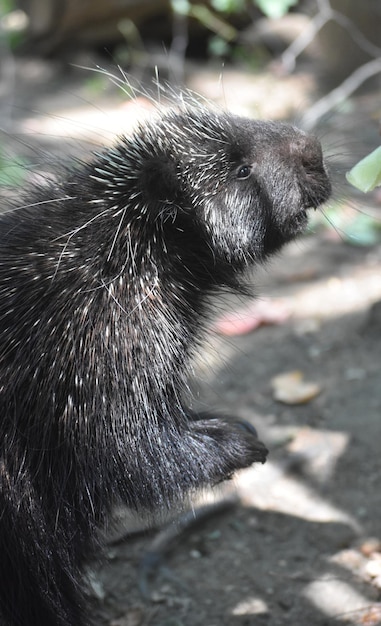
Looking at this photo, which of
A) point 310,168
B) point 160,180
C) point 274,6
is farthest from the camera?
point 274,6

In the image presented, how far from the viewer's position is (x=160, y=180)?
2.42 metres

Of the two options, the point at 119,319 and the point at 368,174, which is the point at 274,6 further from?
the point at 119,319

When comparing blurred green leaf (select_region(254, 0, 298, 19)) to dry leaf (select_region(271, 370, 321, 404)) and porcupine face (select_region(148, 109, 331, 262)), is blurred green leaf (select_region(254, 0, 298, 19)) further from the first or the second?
porcupine face (select_region(148, 109, 331, 262))

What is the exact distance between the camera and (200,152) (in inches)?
97.1

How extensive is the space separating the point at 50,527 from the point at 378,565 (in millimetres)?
1334

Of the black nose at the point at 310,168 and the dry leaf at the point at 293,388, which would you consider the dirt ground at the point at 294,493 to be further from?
the black nose at the point at 310,168

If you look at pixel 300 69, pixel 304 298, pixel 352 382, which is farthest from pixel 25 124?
pixel 352 382

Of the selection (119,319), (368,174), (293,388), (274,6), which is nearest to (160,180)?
(119,319)

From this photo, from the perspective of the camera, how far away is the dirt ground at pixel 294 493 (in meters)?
2.87

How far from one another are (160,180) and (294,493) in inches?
63.9

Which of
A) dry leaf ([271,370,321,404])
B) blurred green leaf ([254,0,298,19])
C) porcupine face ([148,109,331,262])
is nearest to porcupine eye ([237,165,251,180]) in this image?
porcupine face ([148,109,331,262])

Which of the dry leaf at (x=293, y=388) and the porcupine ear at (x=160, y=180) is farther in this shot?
the dry leaf at (x=293, y=388)

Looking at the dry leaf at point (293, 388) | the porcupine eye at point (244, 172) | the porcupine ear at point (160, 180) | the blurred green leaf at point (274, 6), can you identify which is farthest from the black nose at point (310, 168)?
the blurred green leaf at point (274, 6)

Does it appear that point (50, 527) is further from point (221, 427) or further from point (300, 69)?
point (300, 69)
